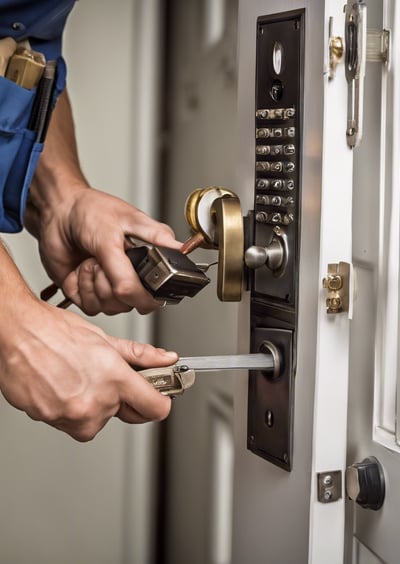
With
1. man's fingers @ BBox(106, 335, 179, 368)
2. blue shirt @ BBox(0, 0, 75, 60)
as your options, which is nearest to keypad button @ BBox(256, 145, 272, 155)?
man's fingers @ BBox(106, 335, 179, 368)

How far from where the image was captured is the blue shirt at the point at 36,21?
0.97 metres

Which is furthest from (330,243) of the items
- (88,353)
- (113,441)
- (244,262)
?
(113,441)

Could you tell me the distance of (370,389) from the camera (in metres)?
0.76

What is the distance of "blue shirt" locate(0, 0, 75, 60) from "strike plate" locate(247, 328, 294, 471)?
0.47m

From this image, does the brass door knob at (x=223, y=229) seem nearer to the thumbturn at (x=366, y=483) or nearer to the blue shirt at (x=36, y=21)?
the thumbturn at (x=366, y=483)

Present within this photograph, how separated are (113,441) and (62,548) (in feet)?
0.70

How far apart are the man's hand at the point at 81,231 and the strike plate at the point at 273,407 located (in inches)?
5.5

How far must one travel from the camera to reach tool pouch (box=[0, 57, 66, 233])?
0.96m

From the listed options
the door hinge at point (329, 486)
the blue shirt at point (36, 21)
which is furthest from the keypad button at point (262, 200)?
the blue shirt at point (36, 21)

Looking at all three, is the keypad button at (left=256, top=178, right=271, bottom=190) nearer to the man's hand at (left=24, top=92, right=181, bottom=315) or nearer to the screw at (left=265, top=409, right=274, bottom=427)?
the man's hand at (left=24, top=92, right=181, bottom=315)

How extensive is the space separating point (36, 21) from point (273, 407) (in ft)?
1.79

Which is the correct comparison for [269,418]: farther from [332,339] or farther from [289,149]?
[289,149]

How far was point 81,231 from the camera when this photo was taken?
95 centimetres

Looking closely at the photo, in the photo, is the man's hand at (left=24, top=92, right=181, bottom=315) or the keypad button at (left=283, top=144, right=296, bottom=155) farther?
the man's hand at (left=24, top=92, right=181, bottom=315)
